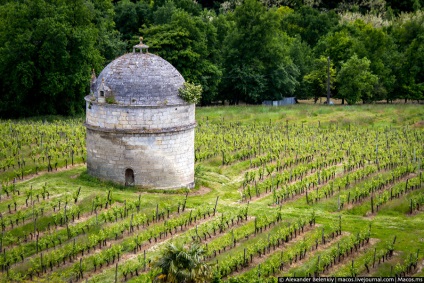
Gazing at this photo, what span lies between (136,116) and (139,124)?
47 cm

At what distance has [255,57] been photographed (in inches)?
2840

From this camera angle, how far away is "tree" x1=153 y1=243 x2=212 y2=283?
79.7ft

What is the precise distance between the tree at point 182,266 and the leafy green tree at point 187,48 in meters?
42.3

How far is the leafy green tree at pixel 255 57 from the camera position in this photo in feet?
233

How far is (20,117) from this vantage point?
62.2 metres

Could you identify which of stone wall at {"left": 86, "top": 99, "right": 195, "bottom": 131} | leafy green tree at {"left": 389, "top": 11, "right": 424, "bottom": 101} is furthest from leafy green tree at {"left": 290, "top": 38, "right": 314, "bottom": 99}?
stone wall at {"left": 86, "top": 99, "right": 195, "bottom": 131}

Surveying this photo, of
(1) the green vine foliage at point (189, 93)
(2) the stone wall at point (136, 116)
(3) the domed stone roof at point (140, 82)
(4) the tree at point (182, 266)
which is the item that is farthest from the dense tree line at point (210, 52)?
(4) the tree at point (182, 266)

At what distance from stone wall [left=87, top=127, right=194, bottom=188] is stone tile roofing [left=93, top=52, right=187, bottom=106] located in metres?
1.88

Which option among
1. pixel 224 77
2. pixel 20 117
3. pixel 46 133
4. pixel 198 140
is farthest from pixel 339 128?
pixel 20 117

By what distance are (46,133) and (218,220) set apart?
20231 millimetres

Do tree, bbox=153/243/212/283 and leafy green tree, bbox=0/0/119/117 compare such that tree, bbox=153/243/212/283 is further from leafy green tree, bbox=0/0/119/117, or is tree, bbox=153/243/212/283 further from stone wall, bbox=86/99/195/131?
leafy green tree, bbox=0/0/119/117

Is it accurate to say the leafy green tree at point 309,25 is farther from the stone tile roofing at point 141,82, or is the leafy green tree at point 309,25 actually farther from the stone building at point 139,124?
the stone building at point 139,124

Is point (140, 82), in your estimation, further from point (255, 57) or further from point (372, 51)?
point (372, 51)

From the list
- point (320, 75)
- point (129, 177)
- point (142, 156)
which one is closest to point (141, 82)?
point (142, 156)
